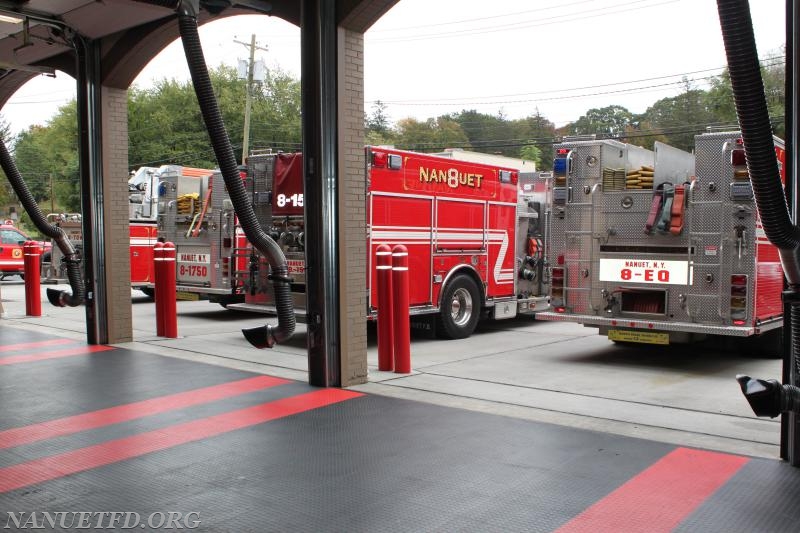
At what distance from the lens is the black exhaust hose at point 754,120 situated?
4.04 m

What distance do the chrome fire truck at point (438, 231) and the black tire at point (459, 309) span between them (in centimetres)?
2

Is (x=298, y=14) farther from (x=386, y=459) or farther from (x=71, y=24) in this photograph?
(x=386, y=459)

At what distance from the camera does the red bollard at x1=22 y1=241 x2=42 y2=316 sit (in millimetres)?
14586

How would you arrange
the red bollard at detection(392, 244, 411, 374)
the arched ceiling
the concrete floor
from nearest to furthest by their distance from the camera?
the concrete floor < the arched ceiling < the red bollard at detection(392, 244, 411, 374)

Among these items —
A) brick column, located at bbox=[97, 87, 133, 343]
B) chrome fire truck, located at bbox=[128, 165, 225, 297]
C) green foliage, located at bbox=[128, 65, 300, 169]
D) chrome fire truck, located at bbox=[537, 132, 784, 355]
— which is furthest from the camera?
green foliage, located at bbox=[128, 65, 300, 169]

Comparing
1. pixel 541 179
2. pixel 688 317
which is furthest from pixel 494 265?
pixel 688 317

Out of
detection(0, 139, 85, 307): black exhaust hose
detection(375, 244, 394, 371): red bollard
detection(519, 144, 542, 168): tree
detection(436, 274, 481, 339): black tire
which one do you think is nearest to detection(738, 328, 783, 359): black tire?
detection(436, 274, 481, 339): black tire

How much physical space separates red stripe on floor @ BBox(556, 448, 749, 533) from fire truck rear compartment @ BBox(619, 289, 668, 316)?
4.01m

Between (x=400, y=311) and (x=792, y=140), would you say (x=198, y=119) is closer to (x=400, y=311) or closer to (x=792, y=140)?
(x=400, y=311)

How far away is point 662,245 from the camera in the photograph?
898 cm

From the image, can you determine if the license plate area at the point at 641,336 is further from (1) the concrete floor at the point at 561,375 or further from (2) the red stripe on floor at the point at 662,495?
(2) the red stripe on floor at the point at 662,495

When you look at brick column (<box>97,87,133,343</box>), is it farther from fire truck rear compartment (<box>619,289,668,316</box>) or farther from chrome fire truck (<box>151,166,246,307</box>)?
fire truck rear compartment (<box>619,289,668,316</box>)

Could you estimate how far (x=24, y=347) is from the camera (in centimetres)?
1042

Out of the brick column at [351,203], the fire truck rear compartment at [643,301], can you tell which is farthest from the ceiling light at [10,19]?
the fire truck rear compartment at [643,301]
